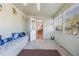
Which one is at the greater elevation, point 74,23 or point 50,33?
point 74,23

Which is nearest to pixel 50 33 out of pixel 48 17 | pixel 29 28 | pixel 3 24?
pixel 48 17

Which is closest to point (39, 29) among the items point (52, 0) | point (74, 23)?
point (74, 23)

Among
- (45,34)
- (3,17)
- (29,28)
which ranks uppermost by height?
(3,17)

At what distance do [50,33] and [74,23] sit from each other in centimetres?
582

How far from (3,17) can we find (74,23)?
2.96 meters

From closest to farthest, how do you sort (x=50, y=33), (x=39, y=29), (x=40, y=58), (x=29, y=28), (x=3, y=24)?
(x=40, y=58), (x=3, y=24), (x=29, y=28), (x=50, y=33), (x=39, y=29)

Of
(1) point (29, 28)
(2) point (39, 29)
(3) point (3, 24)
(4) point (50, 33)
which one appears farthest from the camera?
(2) point (39, 29)

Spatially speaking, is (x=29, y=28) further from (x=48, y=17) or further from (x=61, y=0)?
(x=61, y=0)

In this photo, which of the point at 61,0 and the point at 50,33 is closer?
the point at 61,0

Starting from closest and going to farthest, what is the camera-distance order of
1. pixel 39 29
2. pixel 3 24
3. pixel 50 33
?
1. pixel 3 24
2. pixel 50 33
3. pixel 39 29

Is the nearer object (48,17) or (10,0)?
(10,0)

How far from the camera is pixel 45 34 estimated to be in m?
10.1

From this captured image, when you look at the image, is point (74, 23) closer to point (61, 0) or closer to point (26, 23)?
point (61, 0)

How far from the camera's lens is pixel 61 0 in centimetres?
98
